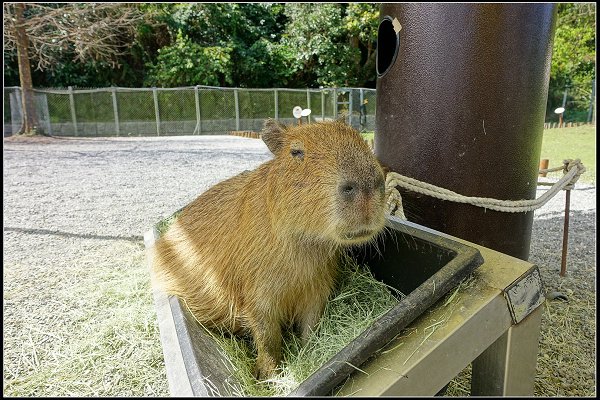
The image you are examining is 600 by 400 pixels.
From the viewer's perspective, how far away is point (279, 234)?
62.8 inches

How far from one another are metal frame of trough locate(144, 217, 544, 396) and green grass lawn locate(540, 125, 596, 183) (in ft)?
20.7

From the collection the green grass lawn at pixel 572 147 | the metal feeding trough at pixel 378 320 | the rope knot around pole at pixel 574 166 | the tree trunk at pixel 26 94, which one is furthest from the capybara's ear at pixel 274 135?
the tree trunk at pixel 26 94

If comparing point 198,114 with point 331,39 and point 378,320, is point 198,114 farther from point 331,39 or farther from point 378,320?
point 378,320

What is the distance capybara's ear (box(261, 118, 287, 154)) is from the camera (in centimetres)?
173

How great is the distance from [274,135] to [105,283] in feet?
5.78

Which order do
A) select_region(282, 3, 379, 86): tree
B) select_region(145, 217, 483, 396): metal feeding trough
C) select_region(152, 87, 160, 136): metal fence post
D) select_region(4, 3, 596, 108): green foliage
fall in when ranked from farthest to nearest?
select_region(282, 3, 379, 86): tree → select_region(4, 3, 596, 108): green foliage → select_region(152, 87, 160, 136): metal fence post → select_region(145, 217, 483, 396): metal feeding trough

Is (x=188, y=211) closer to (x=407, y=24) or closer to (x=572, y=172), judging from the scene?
(x=407, y=24)

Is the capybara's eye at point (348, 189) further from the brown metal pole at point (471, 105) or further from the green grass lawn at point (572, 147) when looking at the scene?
the green grass lawn at point (572, 147)

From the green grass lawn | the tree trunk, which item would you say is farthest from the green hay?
the tree trunk

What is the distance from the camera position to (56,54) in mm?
13578

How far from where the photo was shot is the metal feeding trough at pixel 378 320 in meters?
1.12

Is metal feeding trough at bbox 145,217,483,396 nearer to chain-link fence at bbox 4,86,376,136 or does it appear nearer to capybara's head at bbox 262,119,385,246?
capybara's head at bbox 262,119,385,246

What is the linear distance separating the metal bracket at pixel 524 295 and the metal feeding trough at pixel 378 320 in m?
0.13

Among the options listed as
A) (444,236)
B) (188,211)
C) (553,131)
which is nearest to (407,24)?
(444,236)
